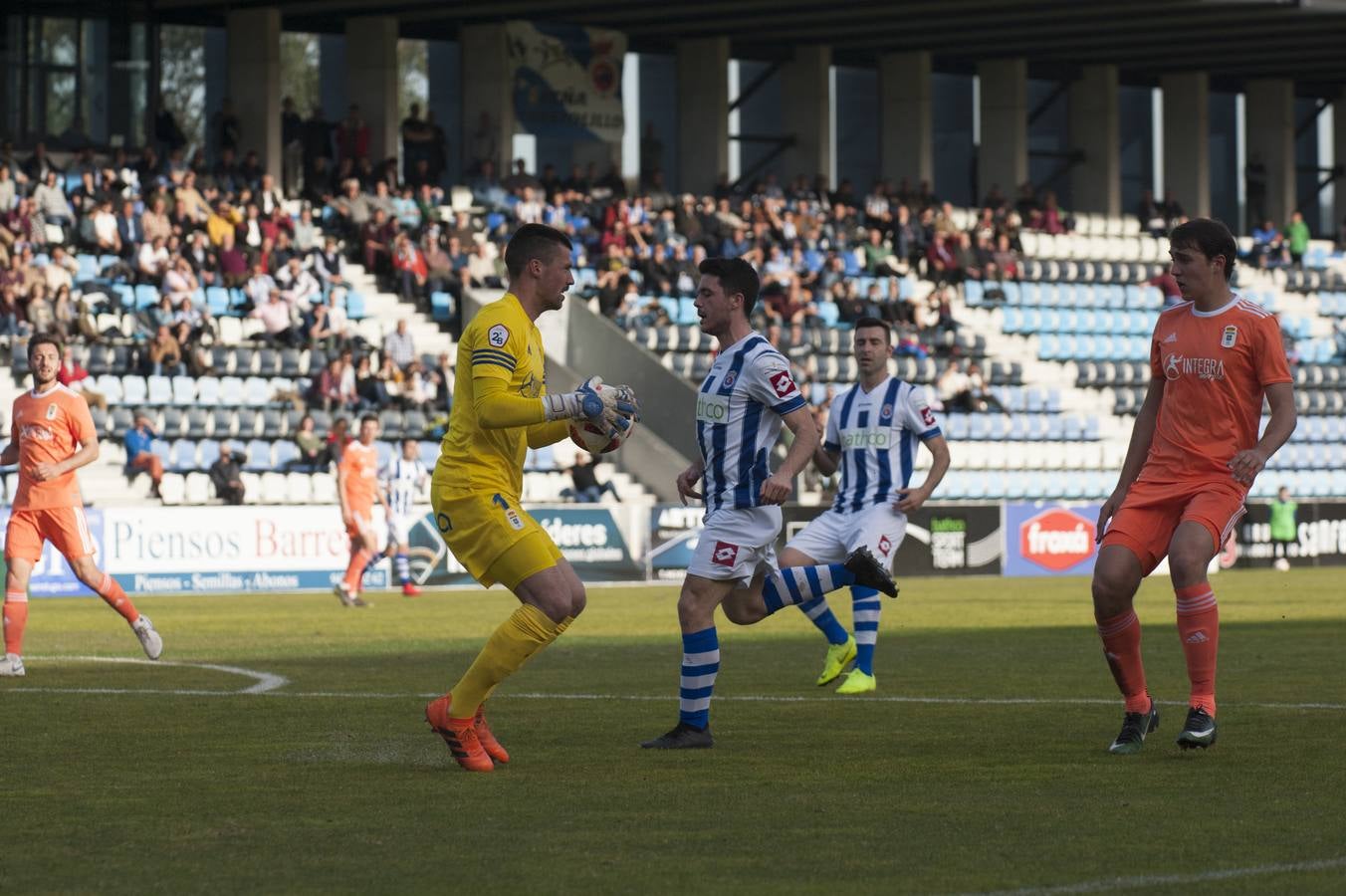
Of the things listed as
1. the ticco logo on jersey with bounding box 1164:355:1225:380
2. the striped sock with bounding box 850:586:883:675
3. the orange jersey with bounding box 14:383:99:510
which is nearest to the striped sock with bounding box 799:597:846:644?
the striped sock with bounding box 850:586:883:675

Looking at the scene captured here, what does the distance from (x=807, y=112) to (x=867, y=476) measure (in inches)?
1285

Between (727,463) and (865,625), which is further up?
(727,463)

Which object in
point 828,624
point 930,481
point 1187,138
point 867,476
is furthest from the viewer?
point 1187,138

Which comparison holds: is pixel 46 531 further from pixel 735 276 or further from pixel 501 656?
pixel 501 656

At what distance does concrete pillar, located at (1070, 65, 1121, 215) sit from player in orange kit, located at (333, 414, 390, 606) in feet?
88.8

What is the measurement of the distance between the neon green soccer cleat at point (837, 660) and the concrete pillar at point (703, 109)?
3170 cm

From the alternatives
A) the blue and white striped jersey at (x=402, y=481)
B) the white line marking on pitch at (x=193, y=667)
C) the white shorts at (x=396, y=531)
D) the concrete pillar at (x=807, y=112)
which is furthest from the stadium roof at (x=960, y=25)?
the white line marking on pitch at (x=193, y=667)

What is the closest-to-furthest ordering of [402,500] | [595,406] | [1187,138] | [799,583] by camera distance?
1. [595,406]
2. [799,583]
3. [402,500]
4. [1187,138]

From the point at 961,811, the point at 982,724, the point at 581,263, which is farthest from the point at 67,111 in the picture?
the point at 961,811

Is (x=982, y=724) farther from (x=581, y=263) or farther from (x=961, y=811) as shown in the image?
(x=581, y=263)

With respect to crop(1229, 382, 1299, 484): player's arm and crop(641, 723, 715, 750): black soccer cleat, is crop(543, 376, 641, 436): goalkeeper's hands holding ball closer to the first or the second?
crop(641, 723, 715, 750): black soccer cleat

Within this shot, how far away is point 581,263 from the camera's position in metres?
36.2

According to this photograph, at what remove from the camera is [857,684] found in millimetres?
12891

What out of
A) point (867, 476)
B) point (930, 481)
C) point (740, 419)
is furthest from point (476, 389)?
point (867, 476)
